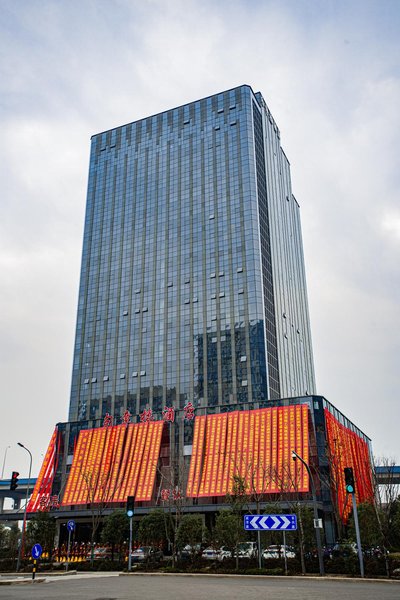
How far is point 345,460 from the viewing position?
57750 mm

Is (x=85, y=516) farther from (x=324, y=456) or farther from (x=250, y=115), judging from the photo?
(x=250, y=115)

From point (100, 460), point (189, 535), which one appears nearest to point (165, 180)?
point (100, 460)

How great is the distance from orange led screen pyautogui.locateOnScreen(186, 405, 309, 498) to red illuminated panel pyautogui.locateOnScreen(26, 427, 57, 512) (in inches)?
753

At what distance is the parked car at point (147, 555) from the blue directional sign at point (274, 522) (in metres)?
12.3

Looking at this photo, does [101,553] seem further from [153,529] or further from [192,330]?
[192,330]

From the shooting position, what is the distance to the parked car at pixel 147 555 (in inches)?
1517

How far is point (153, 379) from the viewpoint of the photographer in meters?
87.7

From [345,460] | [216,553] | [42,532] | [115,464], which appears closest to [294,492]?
[345,460]

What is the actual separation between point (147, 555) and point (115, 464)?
20204 mm

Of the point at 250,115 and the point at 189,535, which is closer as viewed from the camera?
the point at 189,535

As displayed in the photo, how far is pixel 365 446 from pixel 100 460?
35.9 meters

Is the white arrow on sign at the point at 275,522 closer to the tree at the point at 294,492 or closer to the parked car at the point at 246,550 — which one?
the tree at the point at 294,492

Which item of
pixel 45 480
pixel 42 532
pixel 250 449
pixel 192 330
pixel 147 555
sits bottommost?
pixel 147 555

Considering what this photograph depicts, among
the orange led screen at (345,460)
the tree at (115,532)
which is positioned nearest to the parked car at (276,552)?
the orange led screen at (345,460)
